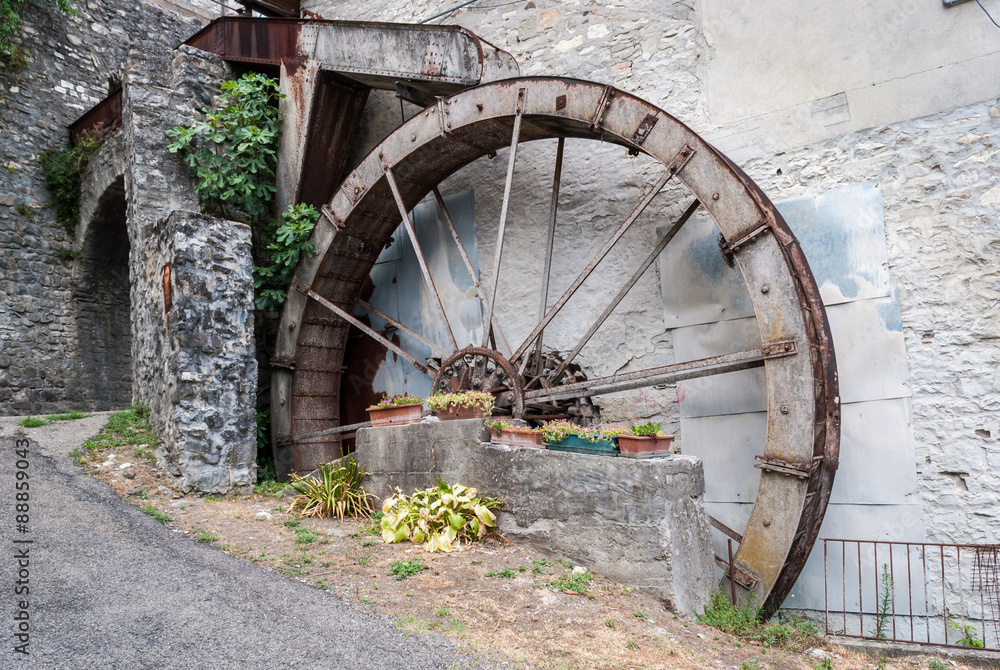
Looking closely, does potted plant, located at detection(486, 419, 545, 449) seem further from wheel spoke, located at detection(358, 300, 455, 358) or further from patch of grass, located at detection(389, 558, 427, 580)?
wheel spoke, located at detection(358, 300, 455, 358)

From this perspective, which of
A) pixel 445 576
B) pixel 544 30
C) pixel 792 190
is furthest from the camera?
pixel 544 30

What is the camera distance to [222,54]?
285 inches

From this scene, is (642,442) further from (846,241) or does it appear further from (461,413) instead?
(846,241)

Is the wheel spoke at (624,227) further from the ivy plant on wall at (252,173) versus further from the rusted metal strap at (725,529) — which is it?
the ivy plant on wall at (252,173)

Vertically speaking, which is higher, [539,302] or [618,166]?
[618,166]

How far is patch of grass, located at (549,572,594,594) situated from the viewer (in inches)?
153

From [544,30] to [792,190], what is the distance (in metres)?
2.82

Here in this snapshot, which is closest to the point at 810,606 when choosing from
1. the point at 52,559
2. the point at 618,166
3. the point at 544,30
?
the point at 618,166

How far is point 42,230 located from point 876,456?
9072 millimetres

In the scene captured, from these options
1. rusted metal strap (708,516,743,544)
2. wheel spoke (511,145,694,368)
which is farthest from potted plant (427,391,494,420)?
rusted metal strap (708,516,743,544)

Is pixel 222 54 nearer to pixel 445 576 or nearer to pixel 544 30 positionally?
pixel 544 30

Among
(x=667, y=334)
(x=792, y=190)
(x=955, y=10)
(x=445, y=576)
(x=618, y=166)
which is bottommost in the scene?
(x=445, y=576)

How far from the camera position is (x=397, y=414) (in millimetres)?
5469

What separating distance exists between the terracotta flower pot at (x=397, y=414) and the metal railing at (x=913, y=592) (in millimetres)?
2894
